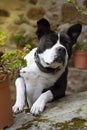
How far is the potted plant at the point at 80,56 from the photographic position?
3.51 meters

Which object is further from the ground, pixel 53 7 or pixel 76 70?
pixel 53 7

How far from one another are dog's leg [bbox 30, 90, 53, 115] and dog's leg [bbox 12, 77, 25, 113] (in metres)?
0.08

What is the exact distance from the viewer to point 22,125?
1742 millimetres

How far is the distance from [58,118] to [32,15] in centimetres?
226

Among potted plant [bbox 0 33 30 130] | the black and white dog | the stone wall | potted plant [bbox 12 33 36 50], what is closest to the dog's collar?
the black and white dog

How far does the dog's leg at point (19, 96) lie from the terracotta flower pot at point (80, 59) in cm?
139

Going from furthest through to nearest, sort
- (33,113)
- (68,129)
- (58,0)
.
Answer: (58,0) → (33,113) → (68,129)

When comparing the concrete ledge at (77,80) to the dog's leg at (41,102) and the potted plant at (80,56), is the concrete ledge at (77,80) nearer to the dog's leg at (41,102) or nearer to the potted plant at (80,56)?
the potted plant at (80,56)

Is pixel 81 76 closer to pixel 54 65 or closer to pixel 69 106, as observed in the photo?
pixel 54 65

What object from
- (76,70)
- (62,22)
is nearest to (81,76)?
(76,70)

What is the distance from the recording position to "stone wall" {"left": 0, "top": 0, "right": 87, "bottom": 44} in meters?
3.74

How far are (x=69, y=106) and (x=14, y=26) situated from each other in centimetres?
209

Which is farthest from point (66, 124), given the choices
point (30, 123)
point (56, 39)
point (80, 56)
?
point (80, 56)

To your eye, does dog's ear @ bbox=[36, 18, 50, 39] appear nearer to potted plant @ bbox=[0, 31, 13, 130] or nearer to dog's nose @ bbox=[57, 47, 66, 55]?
dog's nose @ bbox=[57, 47, 66, 55]
